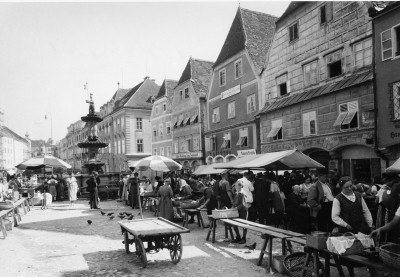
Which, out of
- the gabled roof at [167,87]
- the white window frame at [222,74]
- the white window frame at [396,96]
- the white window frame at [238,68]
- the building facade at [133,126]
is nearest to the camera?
the white window frame at [396,96]

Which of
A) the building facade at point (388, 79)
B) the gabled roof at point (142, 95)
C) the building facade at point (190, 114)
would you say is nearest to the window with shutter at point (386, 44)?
the building facade at point (388, 79)

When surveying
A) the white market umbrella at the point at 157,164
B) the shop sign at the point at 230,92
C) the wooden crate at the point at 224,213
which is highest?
the shop sign at the point at 230,92

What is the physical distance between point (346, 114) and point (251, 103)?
34.2 feet

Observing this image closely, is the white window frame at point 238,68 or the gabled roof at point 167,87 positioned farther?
the gabled roof at point 167,87

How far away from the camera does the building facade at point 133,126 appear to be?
179 feet

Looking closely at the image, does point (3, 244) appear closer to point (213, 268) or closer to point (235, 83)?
point (213, 268)

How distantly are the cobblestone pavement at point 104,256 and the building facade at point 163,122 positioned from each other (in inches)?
1226

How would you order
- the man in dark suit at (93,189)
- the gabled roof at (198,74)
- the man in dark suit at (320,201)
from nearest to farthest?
the man in dark suit at (320,201) → the man in dark suit at (93,189) → the gabled roof at (198,74)

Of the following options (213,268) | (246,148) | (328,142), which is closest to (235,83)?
(246,148)

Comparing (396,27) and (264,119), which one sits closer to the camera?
(396,27)

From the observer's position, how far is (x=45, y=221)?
15469mm

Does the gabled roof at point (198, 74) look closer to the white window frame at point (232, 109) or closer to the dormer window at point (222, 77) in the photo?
the dormer window at point (222, 77)

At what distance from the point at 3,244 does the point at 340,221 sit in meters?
9.53

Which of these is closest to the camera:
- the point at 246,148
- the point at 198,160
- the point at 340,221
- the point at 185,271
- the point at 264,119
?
the point at 340,221
